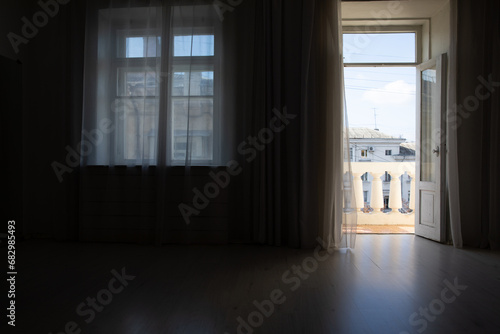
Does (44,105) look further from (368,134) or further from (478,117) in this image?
(368,134)

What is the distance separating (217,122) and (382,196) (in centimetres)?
279

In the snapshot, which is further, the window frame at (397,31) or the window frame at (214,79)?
the window frame at (397,31)

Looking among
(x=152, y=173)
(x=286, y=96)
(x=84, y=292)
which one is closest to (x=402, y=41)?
(x=286, y=96)

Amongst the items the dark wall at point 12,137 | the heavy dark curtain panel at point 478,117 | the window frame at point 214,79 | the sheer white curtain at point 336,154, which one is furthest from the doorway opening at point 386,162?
the dark wall at point 12,137

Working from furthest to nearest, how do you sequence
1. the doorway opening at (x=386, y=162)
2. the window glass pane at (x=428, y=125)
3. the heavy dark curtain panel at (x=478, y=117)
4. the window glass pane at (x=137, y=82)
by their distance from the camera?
the doorway opening at (x=386, y=162) < the window glass pane at (x=428, y=125) < the window glass pane at (x=137, y=82) < the heavy dark curtain panel at (x=478, y=117)

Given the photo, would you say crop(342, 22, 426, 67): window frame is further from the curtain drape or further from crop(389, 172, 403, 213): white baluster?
crop(389, 172, 403, 213): white baluster

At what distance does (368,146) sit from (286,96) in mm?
3300

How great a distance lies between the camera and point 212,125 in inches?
136

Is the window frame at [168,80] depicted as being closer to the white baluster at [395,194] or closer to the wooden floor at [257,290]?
the wooden floor at [257,290]

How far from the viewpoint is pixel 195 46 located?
346 cm

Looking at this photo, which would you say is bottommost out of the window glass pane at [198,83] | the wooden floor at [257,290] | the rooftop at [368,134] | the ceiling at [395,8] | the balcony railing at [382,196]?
the wooden floor at [257,290]

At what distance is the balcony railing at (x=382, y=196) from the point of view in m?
4.84

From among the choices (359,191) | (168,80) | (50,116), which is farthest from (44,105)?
(359,191)

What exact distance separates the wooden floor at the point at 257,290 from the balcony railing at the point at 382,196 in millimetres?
1527
